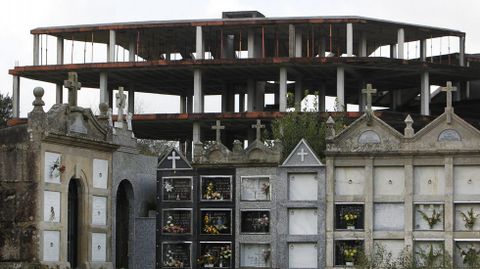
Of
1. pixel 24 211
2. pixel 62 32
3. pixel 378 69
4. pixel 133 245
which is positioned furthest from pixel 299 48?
pixel 24 211

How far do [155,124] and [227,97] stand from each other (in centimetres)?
591

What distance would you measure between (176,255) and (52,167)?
214 inches

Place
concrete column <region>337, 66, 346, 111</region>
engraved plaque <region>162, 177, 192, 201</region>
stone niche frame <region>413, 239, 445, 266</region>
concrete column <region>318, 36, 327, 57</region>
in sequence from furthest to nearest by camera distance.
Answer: concrete column <region>318, 36, 327, 57</region> → concrete column <region>337, 66, 346, 111</region> → engraved plaque <region>162, 177, 192, 201</region> → stone niche frame <region>413, 239, 445, 266</region>

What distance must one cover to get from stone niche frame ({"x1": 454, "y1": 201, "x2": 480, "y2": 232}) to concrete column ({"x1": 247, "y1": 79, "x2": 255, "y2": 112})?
38.7 meters

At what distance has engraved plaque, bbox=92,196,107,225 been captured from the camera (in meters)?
34.1

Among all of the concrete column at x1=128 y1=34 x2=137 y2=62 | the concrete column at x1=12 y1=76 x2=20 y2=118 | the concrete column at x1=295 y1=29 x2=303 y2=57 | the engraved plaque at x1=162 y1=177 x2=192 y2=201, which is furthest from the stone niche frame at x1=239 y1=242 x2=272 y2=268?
the concrete column at x1=128 y1=34 x2=137 y2=62

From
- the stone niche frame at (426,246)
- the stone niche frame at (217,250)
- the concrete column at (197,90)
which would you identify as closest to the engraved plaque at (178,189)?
the stone niche frame at (217,250)

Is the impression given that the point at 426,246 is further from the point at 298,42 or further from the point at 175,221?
the point at 298,42

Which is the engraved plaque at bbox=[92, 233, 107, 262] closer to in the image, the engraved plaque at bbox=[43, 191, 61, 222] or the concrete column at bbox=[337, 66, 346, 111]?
the engraved plaque at bbox=[43, 191, 61, 222]

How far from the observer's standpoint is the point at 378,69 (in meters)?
67.8

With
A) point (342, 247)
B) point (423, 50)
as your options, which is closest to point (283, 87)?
point (423, 50)

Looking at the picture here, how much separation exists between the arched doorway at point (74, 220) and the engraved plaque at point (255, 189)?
15.6 feet

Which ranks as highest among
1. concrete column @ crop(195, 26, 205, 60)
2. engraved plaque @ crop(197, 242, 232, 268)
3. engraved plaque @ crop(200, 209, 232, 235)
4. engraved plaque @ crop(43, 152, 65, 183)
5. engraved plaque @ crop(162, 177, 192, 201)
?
concrete column @ crop(195, 26, 205, 60)

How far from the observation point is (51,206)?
31734 millimetres
